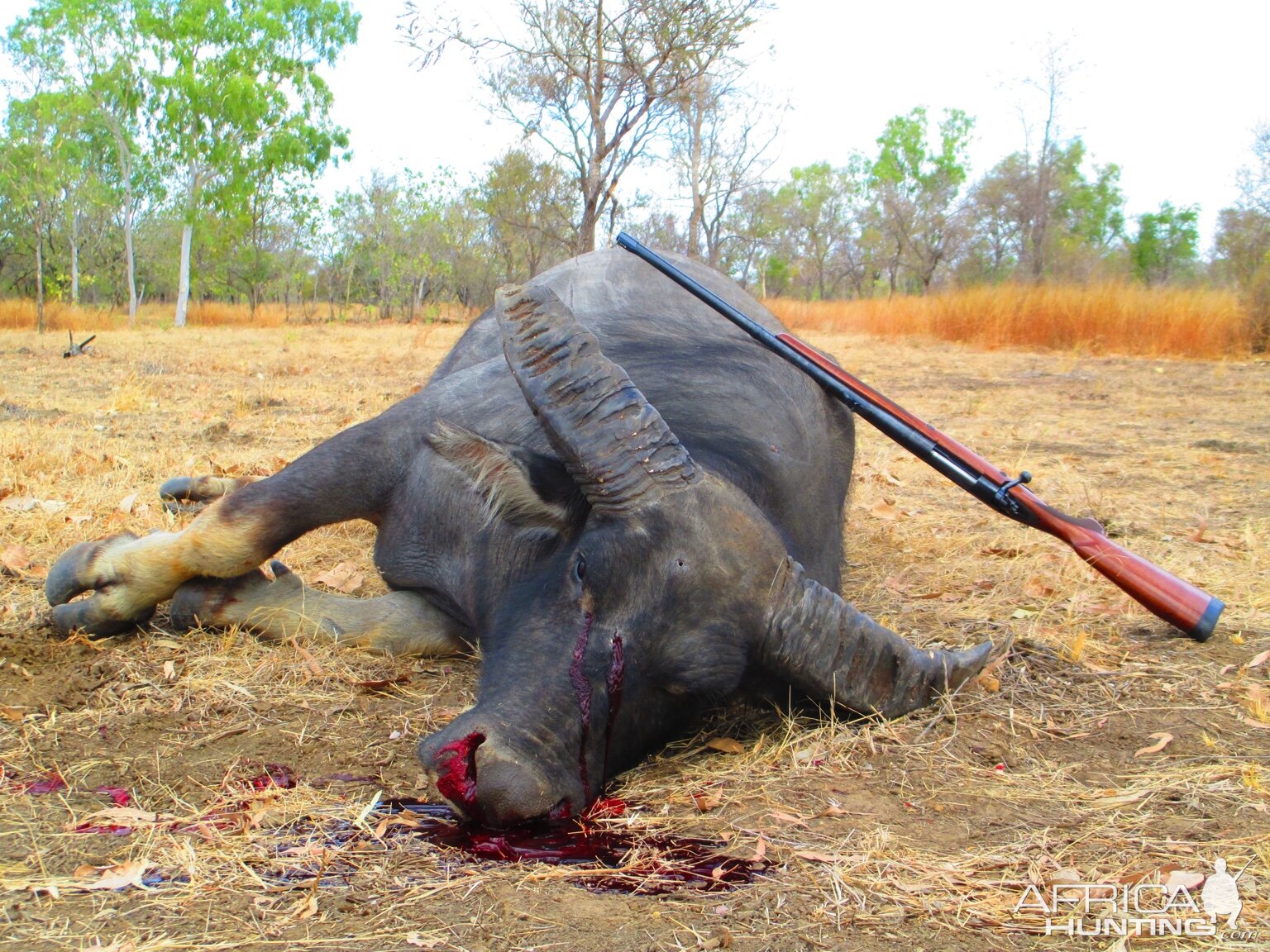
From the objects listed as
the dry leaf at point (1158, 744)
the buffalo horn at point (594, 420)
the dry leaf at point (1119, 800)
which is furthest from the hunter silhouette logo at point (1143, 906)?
the buffalo horn at point (594, 420)

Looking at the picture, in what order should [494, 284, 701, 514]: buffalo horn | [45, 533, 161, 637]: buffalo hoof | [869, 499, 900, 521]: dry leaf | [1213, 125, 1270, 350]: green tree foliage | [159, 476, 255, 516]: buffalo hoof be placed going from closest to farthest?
[494, 284, 701, 514]: buffalo horn
[45, 533, 161, 637]: buffalo hoof
[159, 476, 255, 516]: buffalo hoof
[869, 499, 900, 521]: dry leaf
[1213, 125, 1270, 350]: green tree foliage

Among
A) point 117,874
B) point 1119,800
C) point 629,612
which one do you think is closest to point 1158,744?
point 1119,800

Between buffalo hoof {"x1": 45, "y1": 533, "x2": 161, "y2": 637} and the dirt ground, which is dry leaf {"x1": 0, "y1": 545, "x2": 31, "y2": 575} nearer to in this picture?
the dirt ground

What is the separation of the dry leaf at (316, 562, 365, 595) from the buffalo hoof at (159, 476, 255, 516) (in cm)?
90

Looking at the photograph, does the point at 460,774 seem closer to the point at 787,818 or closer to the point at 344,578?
the point at 787,818

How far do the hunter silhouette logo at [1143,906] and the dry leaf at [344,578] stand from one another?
2.99 meters

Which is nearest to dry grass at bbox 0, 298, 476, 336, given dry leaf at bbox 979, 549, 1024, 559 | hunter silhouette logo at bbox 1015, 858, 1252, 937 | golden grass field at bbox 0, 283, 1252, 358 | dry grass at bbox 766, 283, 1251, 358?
golden grass field at bbox 0, 283, 1252, 358

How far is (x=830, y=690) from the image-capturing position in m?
2.61

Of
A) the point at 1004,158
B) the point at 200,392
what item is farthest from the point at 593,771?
the point at 1004,158

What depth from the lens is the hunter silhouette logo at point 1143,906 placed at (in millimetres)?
1798

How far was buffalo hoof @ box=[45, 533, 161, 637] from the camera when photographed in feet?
10.9

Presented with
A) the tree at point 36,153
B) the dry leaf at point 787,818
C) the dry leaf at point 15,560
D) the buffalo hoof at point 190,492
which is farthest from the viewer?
the tree at point 36,153

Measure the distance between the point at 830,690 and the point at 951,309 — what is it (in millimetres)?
18965

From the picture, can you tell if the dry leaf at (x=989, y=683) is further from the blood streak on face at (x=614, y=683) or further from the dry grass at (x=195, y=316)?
the dry grass at (x=195, y=316)
